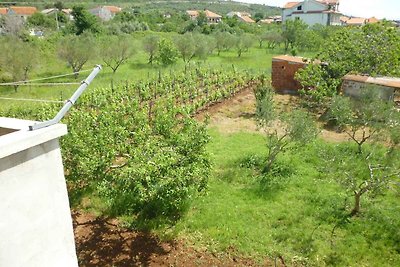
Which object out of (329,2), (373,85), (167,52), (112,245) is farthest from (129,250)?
(329,2)

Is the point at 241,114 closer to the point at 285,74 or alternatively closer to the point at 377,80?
the point at 285,74

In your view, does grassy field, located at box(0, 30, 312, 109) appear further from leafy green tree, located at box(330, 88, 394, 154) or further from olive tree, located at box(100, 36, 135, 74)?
leafy green tree, located at box(330, 88, 394, 154)

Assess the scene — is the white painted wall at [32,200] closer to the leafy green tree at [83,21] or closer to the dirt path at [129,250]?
the dirt path at [129,250]

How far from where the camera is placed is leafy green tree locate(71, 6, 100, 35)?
38531mm

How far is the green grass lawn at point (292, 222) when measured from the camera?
765 cm

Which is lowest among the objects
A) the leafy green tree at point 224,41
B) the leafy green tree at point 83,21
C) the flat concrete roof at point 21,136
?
the flat concrete roof at point 21,136

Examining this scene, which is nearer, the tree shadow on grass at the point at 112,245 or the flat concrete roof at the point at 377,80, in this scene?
the tree shadow on grass at the point at 112,245

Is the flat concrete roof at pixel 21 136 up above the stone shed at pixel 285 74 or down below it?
above

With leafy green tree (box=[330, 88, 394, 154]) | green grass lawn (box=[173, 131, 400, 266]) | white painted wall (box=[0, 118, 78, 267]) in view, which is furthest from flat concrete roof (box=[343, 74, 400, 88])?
white painted wall (box=[0, 118, 78, 267])

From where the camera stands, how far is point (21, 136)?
3066mm

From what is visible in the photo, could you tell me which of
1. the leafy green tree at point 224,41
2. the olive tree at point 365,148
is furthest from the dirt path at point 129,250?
the leafy green tree at point 224,41

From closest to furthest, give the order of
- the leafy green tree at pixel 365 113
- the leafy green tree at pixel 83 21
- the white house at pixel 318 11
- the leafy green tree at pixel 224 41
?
1. the leafy green tree at pixel 365 113
2. the leafy green tree at pixel 224 41
3. the leafy green tree at pixel 83 21
4. the white house at pixel 318 11

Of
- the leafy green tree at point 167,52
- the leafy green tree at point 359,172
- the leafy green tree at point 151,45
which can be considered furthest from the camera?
the leafy green tree at point 151,45

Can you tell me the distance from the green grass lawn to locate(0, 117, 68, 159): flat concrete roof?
561 cm
